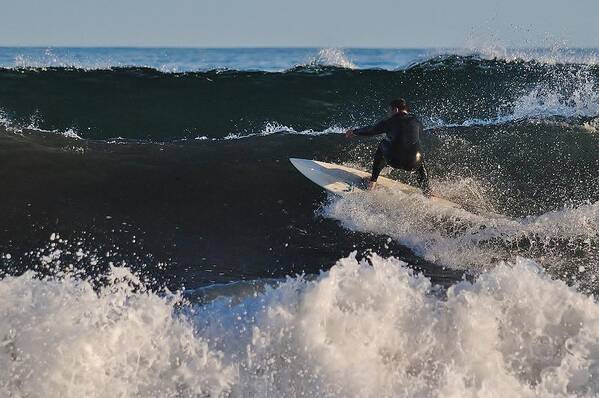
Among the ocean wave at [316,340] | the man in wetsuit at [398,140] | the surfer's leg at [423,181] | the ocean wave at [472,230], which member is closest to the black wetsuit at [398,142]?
the man in wetsuit at [398,140]

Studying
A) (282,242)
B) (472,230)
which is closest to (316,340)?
(282,242)

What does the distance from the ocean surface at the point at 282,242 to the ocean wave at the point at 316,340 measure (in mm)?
13

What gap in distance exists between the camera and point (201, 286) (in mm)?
5762

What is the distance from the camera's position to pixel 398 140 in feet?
27.5

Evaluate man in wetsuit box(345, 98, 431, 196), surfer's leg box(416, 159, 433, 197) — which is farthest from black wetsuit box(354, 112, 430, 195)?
surfer's leg box(416, 159, 433, 197)

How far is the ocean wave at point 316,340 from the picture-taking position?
4348 mm

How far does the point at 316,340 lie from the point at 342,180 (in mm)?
4316

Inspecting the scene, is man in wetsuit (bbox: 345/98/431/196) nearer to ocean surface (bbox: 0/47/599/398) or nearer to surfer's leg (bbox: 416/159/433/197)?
surfer's leg (bbox: 416/159/433/197)

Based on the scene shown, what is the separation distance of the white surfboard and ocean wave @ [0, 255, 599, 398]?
348cm

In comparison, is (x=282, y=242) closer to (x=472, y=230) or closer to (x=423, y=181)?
(x=472, y=230)

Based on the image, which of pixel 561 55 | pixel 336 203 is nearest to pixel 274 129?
pixel 336 203

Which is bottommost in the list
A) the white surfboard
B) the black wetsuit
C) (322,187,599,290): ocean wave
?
(322,187,599,290): ocean wave

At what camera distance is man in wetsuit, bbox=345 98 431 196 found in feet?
27.5

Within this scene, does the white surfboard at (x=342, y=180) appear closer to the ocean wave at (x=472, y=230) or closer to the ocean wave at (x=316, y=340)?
A: the ocean wave at (x=472, y=230)
